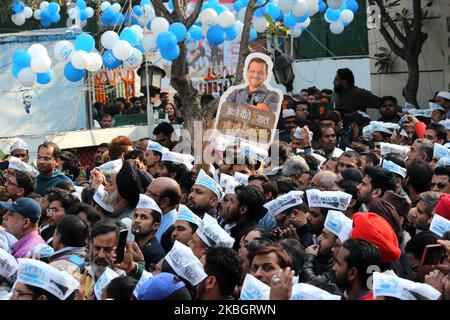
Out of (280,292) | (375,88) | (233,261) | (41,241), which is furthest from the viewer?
(375,88)

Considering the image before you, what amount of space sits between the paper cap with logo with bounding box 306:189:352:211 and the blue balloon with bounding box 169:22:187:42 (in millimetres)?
5620

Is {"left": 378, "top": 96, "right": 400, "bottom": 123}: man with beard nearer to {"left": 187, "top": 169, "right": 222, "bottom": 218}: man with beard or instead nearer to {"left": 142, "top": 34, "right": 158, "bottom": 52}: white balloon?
{"left": 142, "top": 34, "right": 158, "bottom": 52}: white balloon

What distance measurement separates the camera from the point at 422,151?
9.95 m

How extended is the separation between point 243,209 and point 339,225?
151 cm

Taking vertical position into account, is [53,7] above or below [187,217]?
above

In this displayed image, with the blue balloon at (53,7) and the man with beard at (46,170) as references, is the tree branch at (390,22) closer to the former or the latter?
the blue balloon at (53,7)

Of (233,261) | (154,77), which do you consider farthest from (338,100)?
(233,261)

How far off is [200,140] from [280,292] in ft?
24.6

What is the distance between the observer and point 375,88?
64.8 ft

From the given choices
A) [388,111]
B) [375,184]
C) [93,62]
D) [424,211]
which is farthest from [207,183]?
[388,111]

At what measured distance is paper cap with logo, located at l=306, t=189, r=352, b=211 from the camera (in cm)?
712

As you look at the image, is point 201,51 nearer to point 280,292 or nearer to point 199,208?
point 199,208

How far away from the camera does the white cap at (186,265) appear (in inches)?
212

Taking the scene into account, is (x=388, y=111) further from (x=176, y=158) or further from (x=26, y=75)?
(x=26, y=75)
